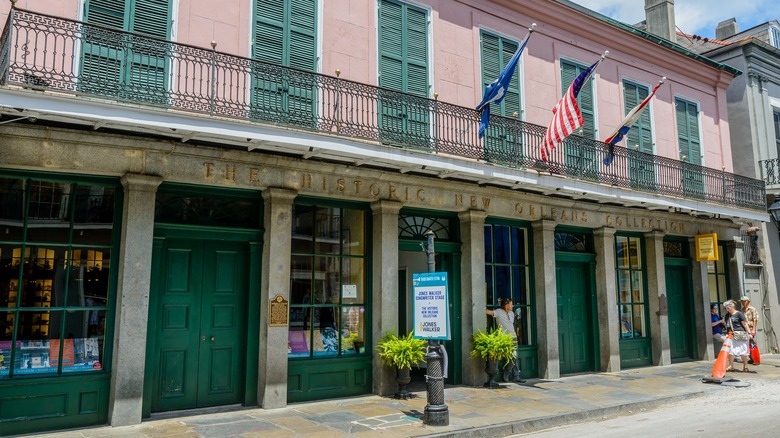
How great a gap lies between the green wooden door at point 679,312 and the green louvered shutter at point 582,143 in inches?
171

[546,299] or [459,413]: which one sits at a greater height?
[546,299]

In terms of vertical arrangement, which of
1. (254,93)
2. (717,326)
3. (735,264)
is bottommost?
(717,326)

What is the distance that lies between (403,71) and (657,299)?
8.71m

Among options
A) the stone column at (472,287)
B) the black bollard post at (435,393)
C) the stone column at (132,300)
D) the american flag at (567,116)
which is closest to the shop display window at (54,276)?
the stone column at (132,300)

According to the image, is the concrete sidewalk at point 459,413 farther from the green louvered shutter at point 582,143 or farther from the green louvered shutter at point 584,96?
the green louvered shutter at point 584,96

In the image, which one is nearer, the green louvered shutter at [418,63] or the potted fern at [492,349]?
the green louvered shutter at [418,63]

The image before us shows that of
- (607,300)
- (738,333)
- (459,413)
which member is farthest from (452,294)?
(738,333)

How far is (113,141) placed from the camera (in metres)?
8.12

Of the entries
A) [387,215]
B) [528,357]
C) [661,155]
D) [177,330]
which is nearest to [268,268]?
[177,330]

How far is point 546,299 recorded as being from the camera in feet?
41.3

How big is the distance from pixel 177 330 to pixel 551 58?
1003 centimetres

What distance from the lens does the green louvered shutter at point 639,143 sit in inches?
555

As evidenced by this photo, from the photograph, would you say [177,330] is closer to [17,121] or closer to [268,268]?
[268,268]

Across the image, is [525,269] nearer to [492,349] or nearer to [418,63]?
[492,349]
